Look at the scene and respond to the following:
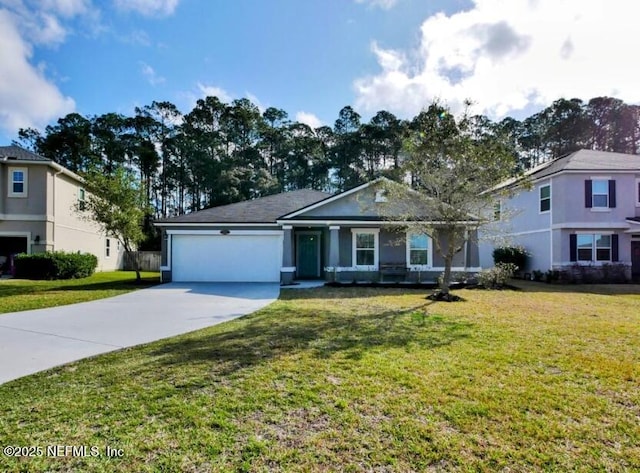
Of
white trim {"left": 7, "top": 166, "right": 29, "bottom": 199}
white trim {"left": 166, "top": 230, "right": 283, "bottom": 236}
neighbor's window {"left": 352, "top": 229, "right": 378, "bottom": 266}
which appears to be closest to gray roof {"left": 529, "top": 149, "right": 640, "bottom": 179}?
neighbor's window {"left": 352, "top": 229, "right": 378, "bottom": 266}

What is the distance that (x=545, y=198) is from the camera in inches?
757

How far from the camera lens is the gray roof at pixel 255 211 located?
16.3 metres

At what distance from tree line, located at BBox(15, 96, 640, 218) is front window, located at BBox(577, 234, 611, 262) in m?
20.2

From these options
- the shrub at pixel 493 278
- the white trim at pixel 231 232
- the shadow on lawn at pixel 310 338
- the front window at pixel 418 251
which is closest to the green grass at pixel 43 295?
the white trim at pixel 231 232

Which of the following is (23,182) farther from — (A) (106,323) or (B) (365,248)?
(B) (365,248)

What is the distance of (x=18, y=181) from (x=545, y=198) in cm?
2748

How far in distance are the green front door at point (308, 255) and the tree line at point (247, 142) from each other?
60.6ft

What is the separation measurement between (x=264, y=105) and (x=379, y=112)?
13252 mm

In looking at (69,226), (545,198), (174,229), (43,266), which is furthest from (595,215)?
(69,226)

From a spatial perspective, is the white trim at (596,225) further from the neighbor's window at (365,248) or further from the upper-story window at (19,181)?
the upper-story window at (19,181)

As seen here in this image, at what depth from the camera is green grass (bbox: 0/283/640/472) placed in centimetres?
278

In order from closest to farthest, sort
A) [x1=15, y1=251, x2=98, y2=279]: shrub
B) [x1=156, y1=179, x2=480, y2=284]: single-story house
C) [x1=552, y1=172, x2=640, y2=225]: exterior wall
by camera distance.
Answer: [x1=156, y1=179, x2=480, y2=284]: single-story house, [x1=15, y1=251, x2=98, y2=279]: shrub, [x1=552, y1=172, x2=640, y2=225]: exterior wall

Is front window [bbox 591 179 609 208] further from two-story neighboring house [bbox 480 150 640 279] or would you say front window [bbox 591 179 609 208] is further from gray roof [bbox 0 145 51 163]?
gray roof [bbox 0 145 51 163]

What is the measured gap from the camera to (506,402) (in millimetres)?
3699
